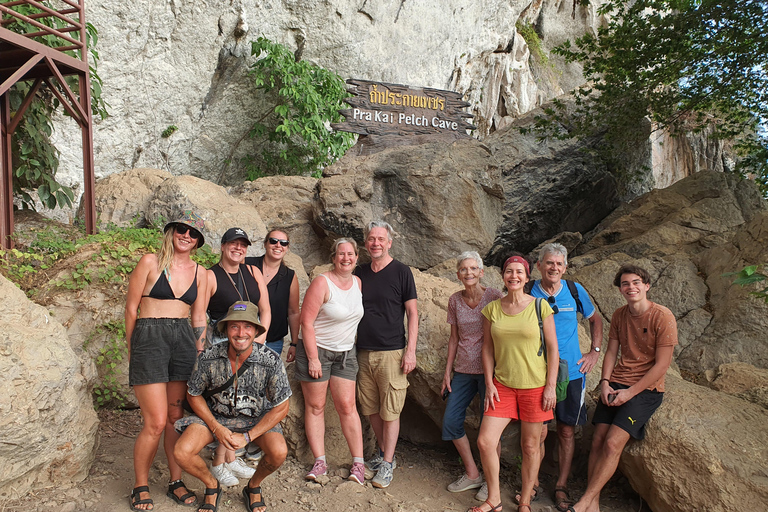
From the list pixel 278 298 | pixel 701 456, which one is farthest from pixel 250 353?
pixel 701 456

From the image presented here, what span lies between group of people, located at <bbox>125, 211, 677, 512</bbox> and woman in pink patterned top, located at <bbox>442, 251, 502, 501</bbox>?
0.04ft

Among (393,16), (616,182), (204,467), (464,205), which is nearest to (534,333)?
(204,467)

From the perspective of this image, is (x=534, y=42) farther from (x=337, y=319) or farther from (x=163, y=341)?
(x=163, y=341)

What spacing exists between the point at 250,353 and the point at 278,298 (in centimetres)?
88

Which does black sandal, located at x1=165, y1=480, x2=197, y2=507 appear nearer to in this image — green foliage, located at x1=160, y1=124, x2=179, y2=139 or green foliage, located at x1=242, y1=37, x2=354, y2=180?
green foliage, located at x1=242, y1=37, x2=354, y2=180

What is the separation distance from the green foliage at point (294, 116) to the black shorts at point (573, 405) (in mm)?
7651

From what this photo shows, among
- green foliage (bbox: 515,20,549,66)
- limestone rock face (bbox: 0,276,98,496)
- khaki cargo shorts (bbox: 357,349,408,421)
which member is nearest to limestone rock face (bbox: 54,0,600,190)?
green foliage (bbox: 515,20,549,66)

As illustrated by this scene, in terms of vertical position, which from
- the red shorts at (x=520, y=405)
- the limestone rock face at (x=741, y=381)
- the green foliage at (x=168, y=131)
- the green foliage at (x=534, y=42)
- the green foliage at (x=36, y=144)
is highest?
the green foliage at (x=534, y=42)

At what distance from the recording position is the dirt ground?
12.2ft

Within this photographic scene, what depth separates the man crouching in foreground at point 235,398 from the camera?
3.45 metres

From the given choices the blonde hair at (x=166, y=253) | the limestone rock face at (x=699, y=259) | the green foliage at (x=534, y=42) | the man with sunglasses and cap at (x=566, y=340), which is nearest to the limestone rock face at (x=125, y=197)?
the blonde hair at (x=166, y=253)

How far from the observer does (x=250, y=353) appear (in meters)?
3.56

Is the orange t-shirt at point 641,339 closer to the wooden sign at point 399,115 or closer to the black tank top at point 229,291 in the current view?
the black tank top at point 229,291

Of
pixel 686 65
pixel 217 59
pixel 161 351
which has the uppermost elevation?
pixel 217 59
